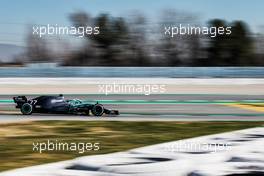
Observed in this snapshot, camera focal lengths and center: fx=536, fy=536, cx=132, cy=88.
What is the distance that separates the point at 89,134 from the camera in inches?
385

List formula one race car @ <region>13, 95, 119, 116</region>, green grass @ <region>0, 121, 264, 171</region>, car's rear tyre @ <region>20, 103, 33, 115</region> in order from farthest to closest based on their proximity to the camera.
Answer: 1. car's rear tyre @ <region>20, 103, 33, 115</region>
2. formula one race car @ <region>13, 95, 119, 116</region>
3. green grass @ <region>0, 121, 264, 171</region>

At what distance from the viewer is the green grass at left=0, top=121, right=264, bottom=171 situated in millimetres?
7523

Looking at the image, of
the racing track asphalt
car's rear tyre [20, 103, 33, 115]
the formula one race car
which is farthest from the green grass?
car's rear tyre [20, 103, 33, 115]

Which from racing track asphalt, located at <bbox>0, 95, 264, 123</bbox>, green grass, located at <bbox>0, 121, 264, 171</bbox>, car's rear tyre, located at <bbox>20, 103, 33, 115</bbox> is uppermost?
car's rear tyre, located at <bbox>20, 103, 33, 115</bbox>

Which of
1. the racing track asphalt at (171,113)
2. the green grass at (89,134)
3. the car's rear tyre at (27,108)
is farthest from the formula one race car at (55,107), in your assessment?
the green grass at (89,134)

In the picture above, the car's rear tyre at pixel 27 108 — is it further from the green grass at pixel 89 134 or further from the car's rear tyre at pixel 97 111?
the car's rear tyre at pixel 97 111

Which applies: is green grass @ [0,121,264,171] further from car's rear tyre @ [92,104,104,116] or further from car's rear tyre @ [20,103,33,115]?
car's rear tyre @ [20,103,33,115]

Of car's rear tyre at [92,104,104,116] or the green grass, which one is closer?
the green grass

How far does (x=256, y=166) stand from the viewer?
5.11 meters

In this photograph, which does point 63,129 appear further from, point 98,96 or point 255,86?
point 255,86

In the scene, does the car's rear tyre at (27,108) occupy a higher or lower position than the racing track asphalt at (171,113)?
higher

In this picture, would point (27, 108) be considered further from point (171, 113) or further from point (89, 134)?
point (171, 113)

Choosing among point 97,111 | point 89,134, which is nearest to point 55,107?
point 97,111

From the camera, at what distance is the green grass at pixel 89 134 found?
752 cm
